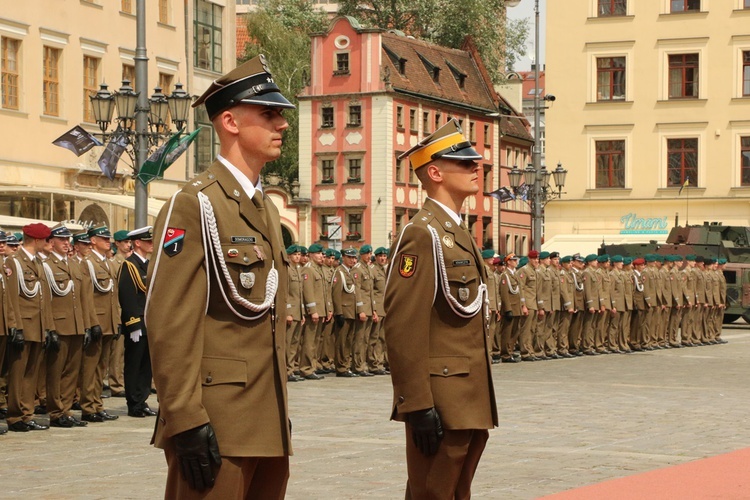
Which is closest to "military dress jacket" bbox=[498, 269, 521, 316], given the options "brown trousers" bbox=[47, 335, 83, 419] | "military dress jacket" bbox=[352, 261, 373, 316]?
"military dress jacket" bbox=[352, 261, 373, 316]

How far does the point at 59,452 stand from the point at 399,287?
620 cm

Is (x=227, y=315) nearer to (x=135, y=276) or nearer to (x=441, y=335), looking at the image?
(x=441, y=335)

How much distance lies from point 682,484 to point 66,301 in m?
7.01

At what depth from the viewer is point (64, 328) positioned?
1456 centimetres

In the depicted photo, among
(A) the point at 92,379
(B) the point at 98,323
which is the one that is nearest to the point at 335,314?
(B) the point at 98,323

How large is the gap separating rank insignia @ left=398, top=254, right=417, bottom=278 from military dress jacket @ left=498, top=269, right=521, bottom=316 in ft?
65.1

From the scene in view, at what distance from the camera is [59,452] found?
11992 mm

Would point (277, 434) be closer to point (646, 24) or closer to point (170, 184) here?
point (170, 184)

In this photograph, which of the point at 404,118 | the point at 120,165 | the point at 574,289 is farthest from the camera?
the point at 404,118

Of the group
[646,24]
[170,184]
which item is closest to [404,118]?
[646,24]

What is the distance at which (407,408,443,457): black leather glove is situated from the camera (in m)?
6.41

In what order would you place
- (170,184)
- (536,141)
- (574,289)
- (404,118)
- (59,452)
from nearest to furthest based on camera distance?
(59,452) → (574,289) → (536,141) → (170,184) → (404,118)

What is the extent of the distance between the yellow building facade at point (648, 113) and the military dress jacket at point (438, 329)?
50.6 metres

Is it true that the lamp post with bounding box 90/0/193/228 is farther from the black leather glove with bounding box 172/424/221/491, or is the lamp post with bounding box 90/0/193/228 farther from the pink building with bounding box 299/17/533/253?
the pink building with bounding box 299/17/533/253
